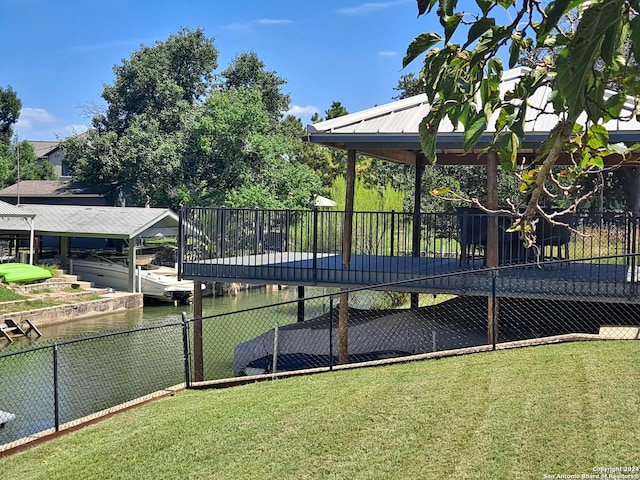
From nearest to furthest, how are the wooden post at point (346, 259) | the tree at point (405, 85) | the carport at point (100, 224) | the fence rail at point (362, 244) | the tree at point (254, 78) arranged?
the fence rail at point (362, 244) → the wooden post at point (346, 259) → the carport at point (100, 224) → the tree at point (405, 85) → the tree at point (254, 78)

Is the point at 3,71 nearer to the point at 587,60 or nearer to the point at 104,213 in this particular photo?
the point at 104,213

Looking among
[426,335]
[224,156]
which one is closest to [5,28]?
[224,156]

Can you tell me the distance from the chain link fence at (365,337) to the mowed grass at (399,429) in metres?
1.13

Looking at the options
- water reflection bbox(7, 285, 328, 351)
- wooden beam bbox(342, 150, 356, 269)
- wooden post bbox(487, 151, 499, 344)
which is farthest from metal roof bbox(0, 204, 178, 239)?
wooden post bbox(487, 151, 499, 344)

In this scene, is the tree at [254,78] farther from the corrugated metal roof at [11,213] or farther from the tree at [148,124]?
the corrugated metal roof at [11,213]

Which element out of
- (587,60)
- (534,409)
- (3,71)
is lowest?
(534,409)

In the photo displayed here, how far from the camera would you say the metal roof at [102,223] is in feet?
89.8

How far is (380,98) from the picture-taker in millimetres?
37438

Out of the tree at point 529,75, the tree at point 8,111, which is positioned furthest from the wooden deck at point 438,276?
the tree at point 8,111

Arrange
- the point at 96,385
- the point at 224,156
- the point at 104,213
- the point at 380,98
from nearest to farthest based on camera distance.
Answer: the point at 96,385, the point at 104,213, the point at 224,156, the point at 380,98

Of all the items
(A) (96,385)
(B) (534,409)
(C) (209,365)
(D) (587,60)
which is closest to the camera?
(D) (587,60)

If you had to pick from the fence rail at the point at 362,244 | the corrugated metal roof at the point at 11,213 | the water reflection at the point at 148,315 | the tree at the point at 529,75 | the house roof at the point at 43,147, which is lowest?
the water reflection at the point at 148,315

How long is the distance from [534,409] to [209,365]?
9.41 metres

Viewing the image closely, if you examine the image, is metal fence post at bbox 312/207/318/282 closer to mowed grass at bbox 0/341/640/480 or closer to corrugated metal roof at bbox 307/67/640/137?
corrugated metal roof at bbox 307/67/640/137
